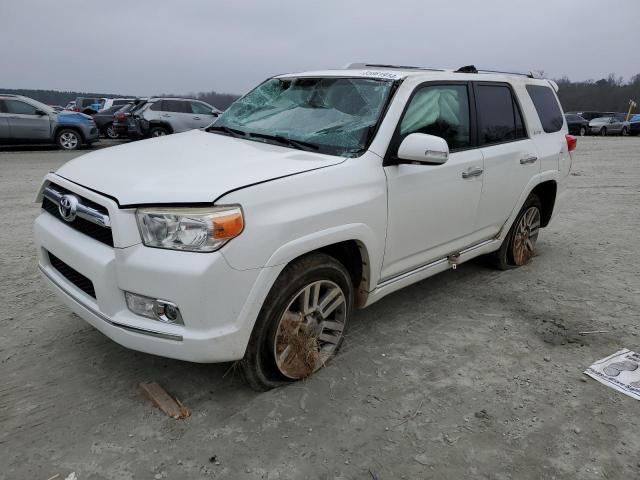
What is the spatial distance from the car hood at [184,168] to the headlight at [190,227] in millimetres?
59

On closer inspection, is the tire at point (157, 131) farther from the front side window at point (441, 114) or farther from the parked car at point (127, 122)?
the front side window at point (441, 114)

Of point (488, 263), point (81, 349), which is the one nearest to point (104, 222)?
point (81, 349)

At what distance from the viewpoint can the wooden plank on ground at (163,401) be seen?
2.61 m

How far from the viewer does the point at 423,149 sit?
2902mm

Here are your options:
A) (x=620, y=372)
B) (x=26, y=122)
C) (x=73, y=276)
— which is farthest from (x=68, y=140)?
(x=620, y=372)

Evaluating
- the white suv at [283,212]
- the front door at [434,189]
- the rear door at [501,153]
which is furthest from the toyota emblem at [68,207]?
the rear door at [501,153]

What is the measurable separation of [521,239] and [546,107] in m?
1.31

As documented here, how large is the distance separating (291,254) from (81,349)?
169cm

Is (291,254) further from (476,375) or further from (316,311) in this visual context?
(476,375)

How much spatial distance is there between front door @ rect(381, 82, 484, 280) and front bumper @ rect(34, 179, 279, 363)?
1.08m

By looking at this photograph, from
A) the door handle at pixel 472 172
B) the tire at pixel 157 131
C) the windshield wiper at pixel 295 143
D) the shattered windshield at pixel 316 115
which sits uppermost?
the shattered windshield at pixel 316 115

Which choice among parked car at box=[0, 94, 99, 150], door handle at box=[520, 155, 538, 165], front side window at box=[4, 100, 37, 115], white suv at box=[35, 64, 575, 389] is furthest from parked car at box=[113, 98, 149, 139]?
door handle at box=[520, 155, 538, 165]

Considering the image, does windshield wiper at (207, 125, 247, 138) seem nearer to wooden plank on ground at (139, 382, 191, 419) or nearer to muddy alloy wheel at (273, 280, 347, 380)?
muddy alloy wheel at (273, 280, 347, 380)

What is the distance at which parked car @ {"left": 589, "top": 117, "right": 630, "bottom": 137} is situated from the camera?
29844mm
